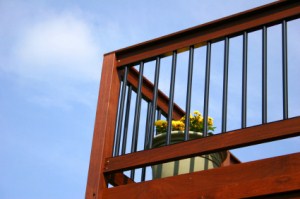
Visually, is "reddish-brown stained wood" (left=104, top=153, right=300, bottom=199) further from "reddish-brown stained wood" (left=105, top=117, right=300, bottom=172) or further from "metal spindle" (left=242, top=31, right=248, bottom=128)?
"metal spindle" (left=242, top=31, right=248, bottom=128)

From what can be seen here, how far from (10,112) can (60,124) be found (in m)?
3.72

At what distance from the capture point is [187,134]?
4.38 m

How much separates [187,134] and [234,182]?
0.49 m

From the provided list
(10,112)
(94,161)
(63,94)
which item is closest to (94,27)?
(63,94)

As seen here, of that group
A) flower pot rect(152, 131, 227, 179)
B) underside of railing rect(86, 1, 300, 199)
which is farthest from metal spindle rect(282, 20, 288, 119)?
flower pot rect(152, 131, 227, 179)

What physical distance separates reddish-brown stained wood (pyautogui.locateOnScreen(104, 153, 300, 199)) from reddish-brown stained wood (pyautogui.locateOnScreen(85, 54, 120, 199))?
0.27m

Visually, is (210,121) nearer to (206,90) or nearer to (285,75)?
(206,90)

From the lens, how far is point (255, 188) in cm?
394

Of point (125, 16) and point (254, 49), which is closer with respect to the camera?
point (254, 49)

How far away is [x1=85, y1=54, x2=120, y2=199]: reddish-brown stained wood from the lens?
456 centimetres

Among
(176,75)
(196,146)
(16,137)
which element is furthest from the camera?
(16,137)

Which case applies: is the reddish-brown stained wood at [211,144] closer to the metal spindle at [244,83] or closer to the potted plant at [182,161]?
the metal spindle at [244,83]

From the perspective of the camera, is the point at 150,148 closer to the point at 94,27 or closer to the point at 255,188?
the point at 255,188

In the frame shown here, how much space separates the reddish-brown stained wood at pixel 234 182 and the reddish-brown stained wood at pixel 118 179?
0.95 ft
